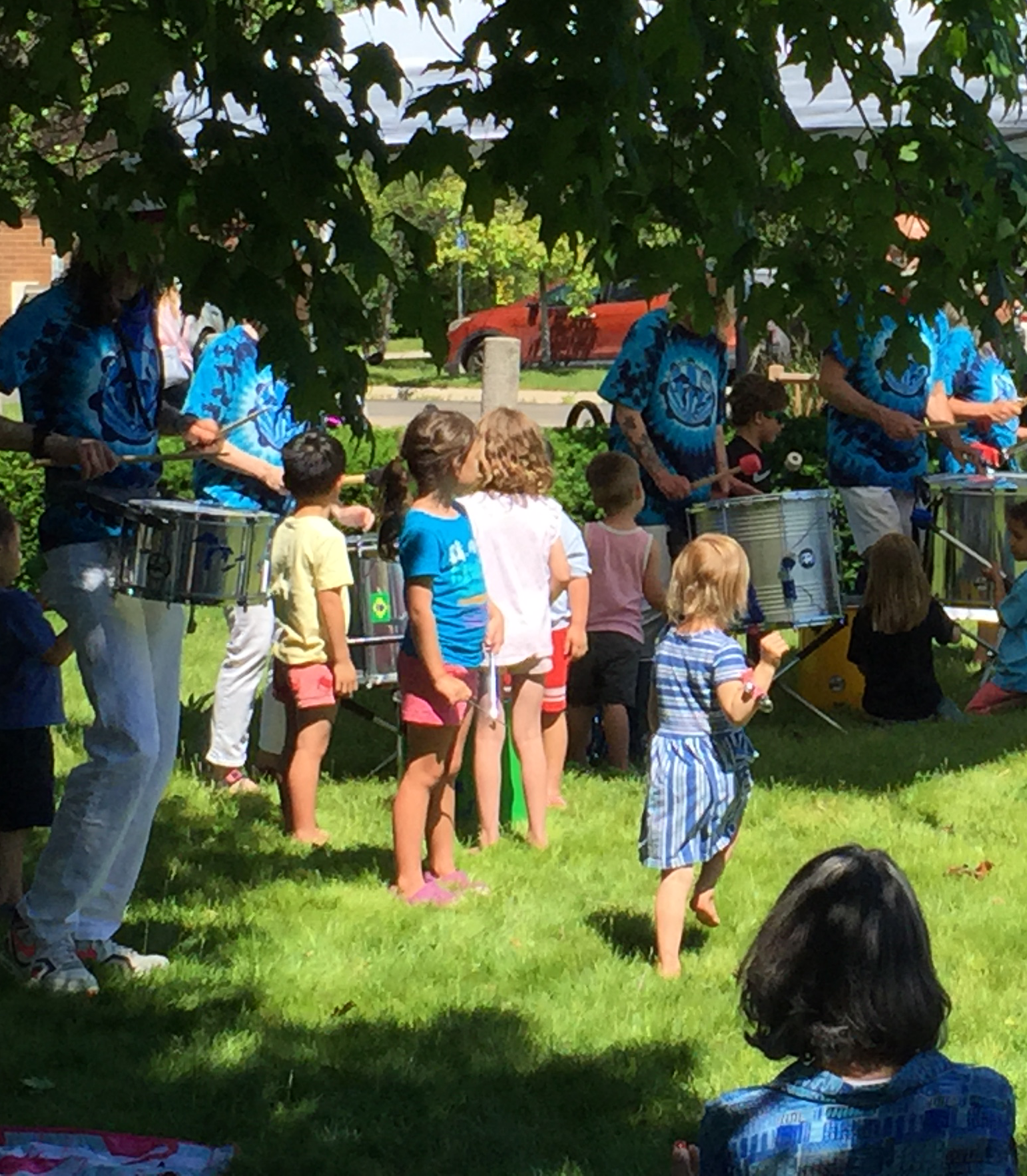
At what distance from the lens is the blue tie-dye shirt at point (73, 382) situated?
5031 millimetres

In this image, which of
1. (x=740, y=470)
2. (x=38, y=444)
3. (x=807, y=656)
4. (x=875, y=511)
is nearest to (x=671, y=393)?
(x=740, y=470)

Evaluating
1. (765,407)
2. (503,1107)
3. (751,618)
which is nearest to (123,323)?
(503,1107)

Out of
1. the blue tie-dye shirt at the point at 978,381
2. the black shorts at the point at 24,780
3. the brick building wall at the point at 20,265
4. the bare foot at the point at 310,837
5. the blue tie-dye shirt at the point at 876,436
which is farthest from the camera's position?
the brick building wall at the point at 20,265

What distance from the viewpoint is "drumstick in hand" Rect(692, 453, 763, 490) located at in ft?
26.9

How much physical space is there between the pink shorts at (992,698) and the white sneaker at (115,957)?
491 cm

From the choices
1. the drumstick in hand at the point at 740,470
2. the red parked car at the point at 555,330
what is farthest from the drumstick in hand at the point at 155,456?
the red parked car at the point at 555,330

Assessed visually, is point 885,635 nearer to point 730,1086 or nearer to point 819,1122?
point 730,1086

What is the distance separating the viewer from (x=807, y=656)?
9.52 m

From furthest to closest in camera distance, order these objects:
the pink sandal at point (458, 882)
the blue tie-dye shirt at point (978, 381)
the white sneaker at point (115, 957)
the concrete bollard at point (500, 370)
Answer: the concrete bollard at point (500, 370)
the blue tie-dye shirt at point (978, 381)
the pink sandal at point (458, 882)
the white sneaker at point (115, 957)

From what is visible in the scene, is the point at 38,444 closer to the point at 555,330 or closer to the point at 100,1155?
the point at 100,1155

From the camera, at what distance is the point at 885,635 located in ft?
29.6

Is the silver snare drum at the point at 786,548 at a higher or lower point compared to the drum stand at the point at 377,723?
higher

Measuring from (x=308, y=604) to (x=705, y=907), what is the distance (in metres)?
2.03

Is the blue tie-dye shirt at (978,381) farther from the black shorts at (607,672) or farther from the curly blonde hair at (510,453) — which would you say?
the curly blonde hair at (510,453)
